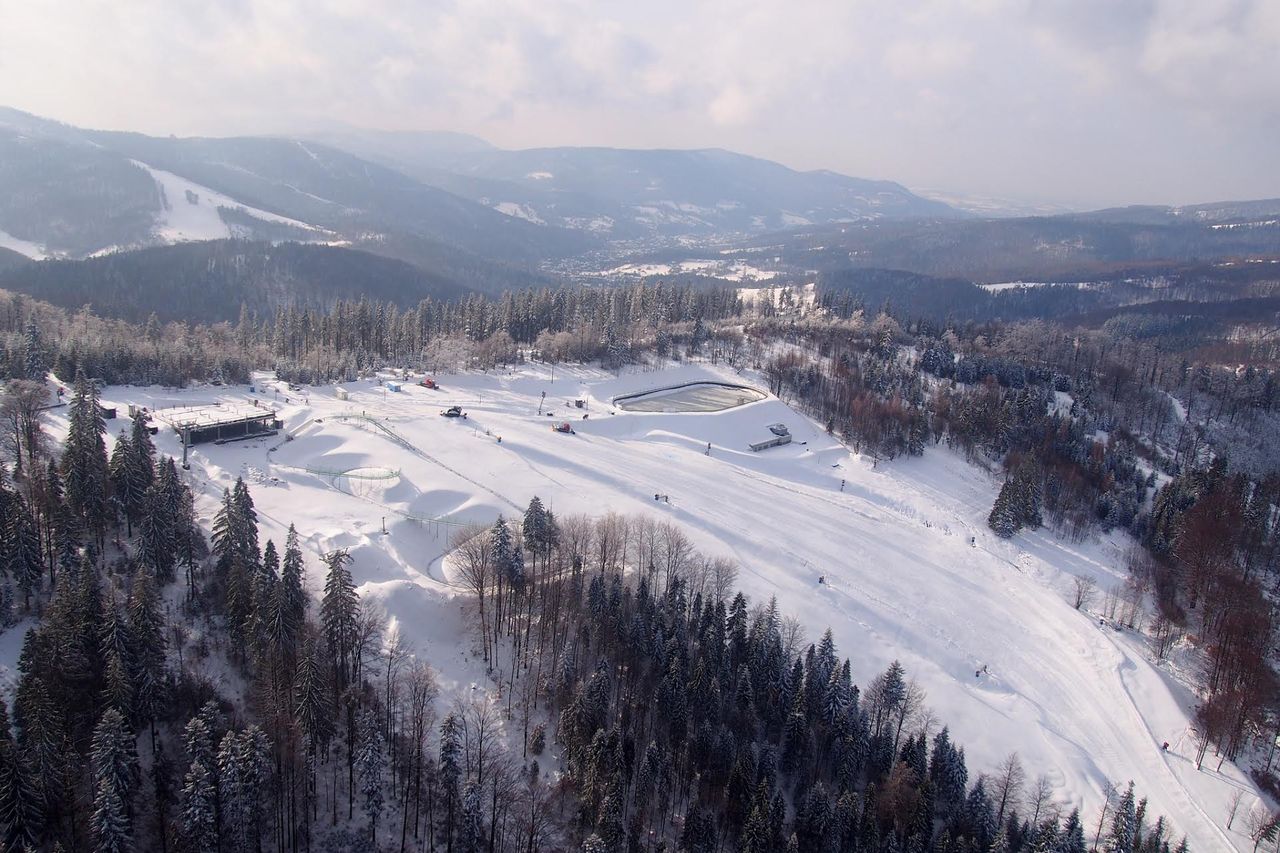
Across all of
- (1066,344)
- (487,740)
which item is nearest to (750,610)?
(487,740)

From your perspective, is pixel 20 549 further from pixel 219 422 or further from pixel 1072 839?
pixel 1072 839

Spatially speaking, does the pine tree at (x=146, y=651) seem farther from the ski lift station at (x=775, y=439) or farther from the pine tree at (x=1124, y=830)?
the ski lift station at (x=775, y=439)

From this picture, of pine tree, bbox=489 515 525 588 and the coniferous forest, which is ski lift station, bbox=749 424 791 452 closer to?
the coniferous forest

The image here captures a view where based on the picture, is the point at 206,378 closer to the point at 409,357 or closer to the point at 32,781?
the point at 409,357

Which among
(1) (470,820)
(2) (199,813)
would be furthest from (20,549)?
(1) (470,820)

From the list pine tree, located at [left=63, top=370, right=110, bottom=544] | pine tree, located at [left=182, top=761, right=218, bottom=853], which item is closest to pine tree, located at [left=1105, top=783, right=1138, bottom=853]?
pine tree, located at [left=182, top=761, right=218, bottom=853]

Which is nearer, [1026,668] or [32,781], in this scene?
[32,781]

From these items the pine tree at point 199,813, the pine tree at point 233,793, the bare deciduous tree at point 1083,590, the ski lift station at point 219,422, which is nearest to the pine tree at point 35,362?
the ski lift station at point 219,422
